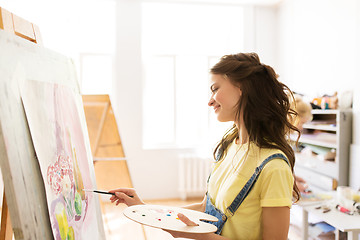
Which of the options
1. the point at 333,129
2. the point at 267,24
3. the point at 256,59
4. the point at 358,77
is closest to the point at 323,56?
the point at 358,77

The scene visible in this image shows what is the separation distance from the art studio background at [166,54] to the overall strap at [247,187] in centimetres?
278

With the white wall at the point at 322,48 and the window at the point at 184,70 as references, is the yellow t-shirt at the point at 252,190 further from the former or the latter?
the window at the point at 184,70

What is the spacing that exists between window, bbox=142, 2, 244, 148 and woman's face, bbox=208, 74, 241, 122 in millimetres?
3169

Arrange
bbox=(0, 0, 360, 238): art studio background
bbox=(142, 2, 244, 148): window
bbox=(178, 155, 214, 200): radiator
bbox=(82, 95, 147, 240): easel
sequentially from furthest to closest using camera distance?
bbox=(142, 2, 244, 148): window
bbox=(178, 155, 214, 200): radiator
bbox=(0, 0, 360, 238): art studio background
bbox=(82, 95, 147, 240): easel

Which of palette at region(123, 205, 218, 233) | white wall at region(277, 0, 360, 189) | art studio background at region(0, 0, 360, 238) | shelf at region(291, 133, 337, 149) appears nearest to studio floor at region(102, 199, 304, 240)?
art studio background at region(0, 0, 360, 238)

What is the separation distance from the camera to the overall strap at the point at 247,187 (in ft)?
3.15

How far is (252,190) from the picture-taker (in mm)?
976

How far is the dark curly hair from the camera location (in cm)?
103

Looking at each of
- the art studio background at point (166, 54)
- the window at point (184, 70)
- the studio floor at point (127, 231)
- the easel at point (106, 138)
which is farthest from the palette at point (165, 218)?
the window at point (184, 70)

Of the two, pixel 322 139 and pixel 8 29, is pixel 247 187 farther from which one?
pixel 322 139

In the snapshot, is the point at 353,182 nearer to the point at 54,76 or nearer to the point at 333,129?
the point at 333,129

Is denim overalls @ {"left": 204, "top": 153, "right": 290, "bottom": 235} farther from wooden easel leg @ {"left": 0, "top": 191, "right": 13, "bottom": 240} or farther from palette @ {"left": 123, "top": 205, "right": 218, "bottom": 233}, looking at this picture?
wooden easel leg @ {"left": 0, "top": 191, "right": 13, "bottom": 240}

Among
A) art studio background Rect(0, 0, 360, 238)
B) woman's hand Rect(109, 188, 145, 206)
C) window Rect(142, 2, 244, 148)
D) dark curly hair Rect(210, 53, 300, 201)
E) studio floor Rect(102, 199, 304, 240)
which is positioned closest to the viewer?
dark curly hair Rect(210, 53, 300, 201)

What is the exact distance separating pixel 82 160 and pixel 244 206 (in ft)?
2.35
